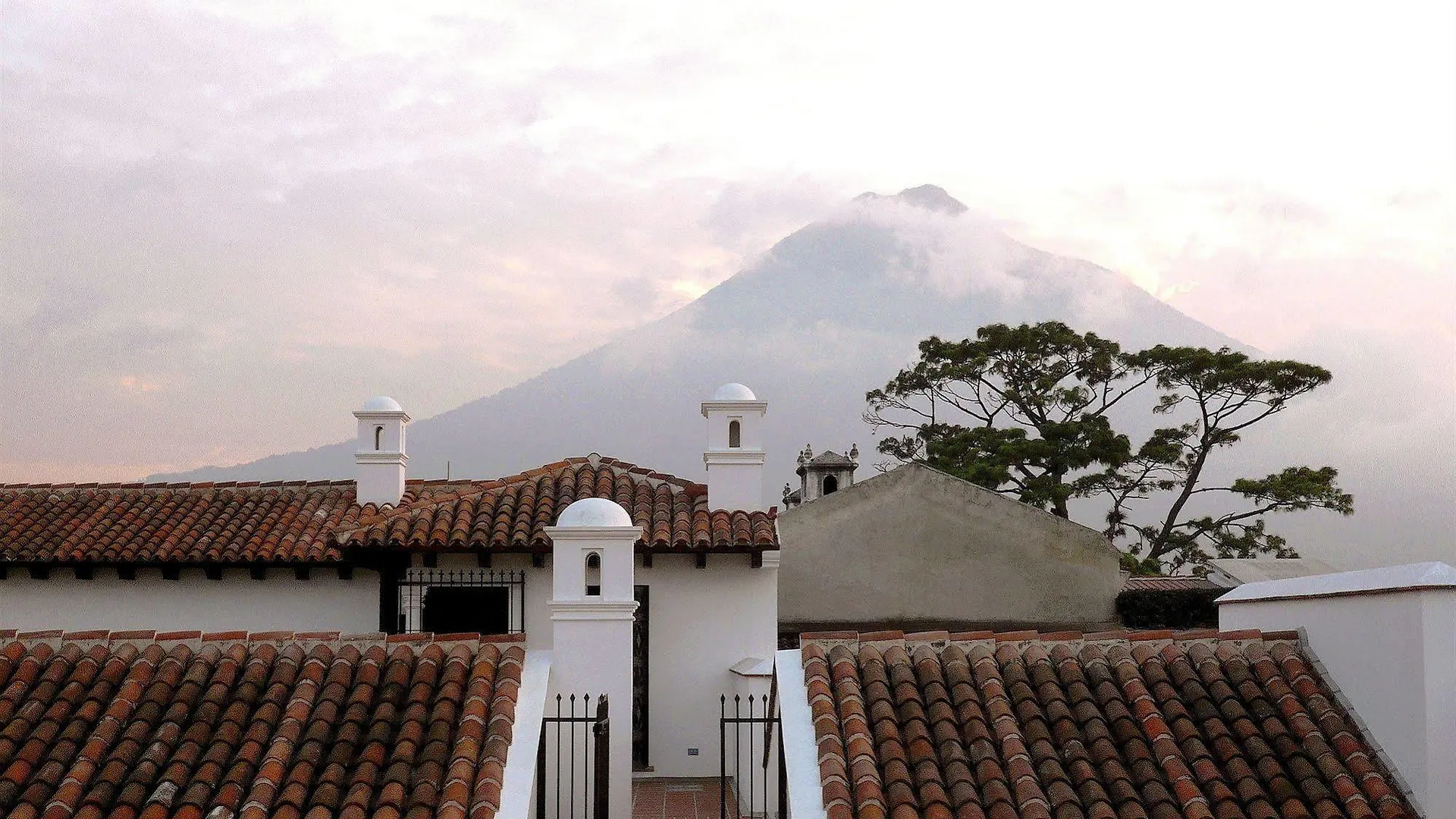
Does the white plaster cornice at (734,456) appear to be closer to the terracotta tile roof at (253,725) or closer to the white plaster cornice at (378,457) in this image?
the white plaster cornice at (378,457)

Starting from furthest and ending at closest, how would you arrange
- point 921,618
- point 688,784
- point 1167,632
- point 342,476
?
point 921,618 < point 342,476 < point 688,784 < point 1167,632

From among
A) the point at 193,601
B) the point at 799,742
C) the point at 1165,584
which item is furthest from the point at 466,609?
the point at 1165,584

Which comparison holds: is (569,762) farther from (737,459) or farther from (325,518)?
(325,518)

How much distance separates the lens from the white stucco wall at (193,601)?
1466 cm

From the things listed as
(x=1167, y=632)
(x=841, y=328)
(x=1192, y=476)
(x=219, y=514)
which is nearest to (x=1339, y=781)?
(x=1167, y=632)

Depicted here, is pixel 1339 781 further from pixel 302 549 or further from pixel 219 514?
pixel 219 514

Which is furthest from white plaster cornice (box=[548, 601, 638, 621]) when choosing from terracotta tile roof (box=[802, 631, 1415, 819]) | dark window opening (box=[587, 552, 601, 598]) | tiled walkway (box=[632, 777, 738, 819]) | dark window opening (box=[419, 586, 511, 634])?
dark window opening (box=[419, 586, 511, 634])

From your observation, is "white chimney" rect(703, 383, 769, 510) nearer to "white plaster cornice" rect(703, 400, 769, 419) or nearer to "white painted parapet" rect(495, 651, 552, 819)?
"white plaster cornice" rect(703, 400, 769, 419)

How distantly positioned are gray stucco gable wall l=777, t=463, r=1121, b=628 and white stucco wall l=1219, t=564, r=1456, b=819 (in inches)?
617

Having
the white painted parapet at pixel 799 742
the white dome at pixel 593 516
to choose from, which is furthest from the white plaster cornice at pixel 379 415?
the white painted parapet at pixel 799 742

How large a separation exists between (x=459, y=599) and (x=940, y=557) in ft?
38.7

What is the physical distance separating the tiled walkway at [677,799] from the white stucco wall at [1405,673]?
534 cm

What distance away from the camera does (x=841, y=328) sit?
67.4 m

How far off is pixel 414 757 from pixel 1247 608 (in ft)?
19.3
